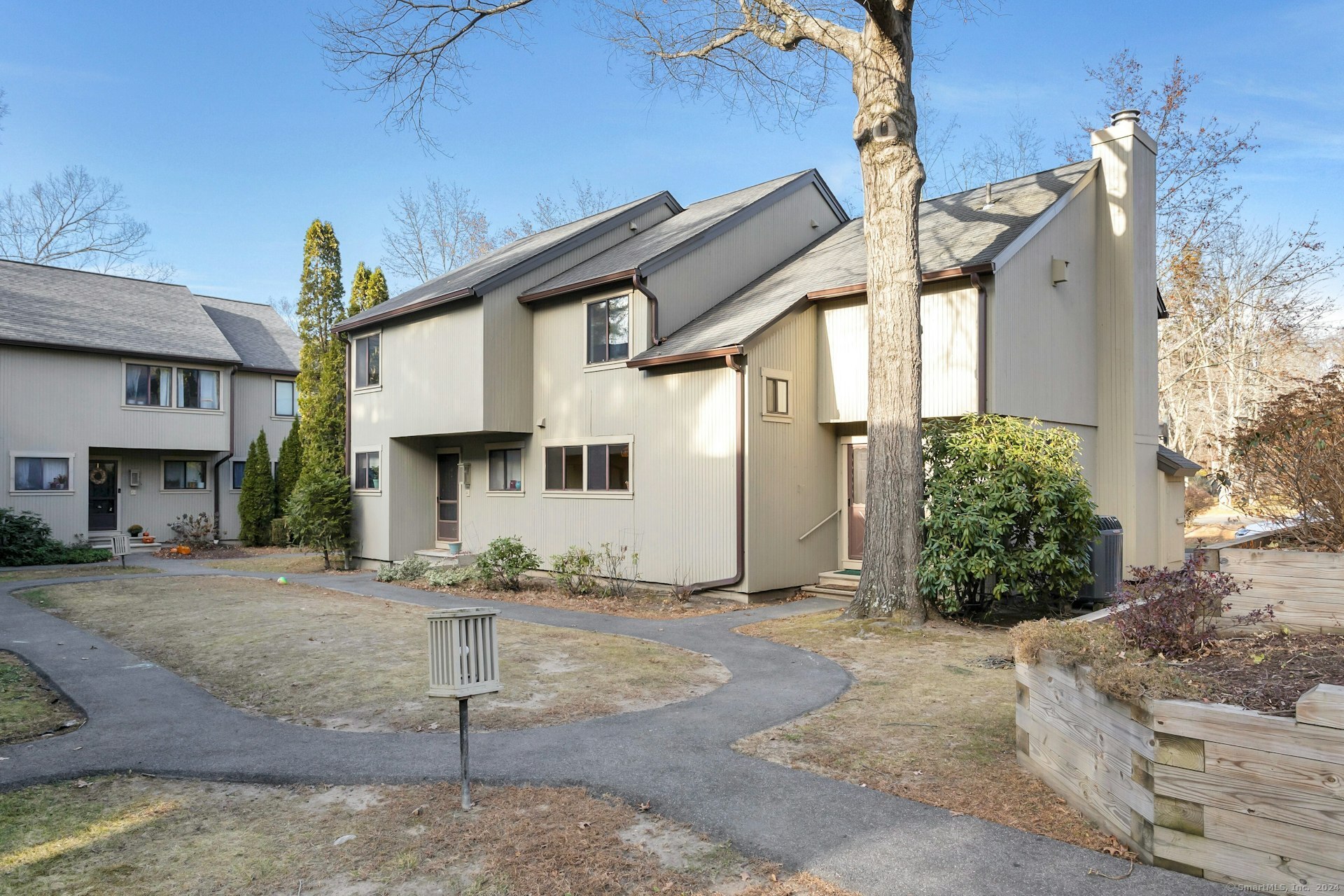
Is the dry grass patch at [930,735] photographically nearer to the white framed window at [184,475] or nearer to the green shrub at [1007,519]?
the green shrub at [1007,519]

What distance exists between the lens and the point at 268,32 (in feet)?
52.2

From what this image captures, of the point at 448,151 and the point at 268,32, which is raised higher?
the point at 268,32

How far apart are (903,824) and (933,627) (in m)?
5.92

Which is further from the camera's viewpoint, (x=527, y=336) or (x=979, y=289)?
(x=527, y=336)

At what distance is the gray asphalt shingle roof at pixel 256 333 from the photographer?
26.5m

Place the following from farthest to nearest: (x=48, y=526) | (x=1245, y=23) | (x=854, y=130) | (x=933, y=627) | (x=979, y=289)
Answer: (x=1245, y=23)
(x=48, y=526)
(x=979, y=289)
(x=854, y=130)
(x=933, y=627)

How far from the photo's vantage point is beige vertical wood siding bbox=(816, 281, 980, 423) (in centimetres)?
1170

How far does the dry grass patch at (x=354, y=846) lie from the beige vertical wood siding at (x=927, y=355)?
27.0 feet

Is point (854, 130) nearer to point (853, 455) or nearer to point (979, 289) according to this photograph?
point (979, 289)

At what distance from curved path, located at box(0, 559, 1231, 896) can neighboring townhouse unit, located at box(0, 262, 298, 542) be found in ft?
52.2

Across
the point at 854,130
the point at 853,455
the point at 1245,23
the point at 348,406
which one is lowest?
the point at 853,455

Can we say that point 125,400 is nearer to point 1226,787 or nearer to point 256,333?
point 256,333

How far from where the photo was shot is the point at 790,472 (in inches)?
511

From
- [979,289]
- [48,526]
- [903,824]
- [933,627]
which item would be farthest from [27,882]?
[48,526]
